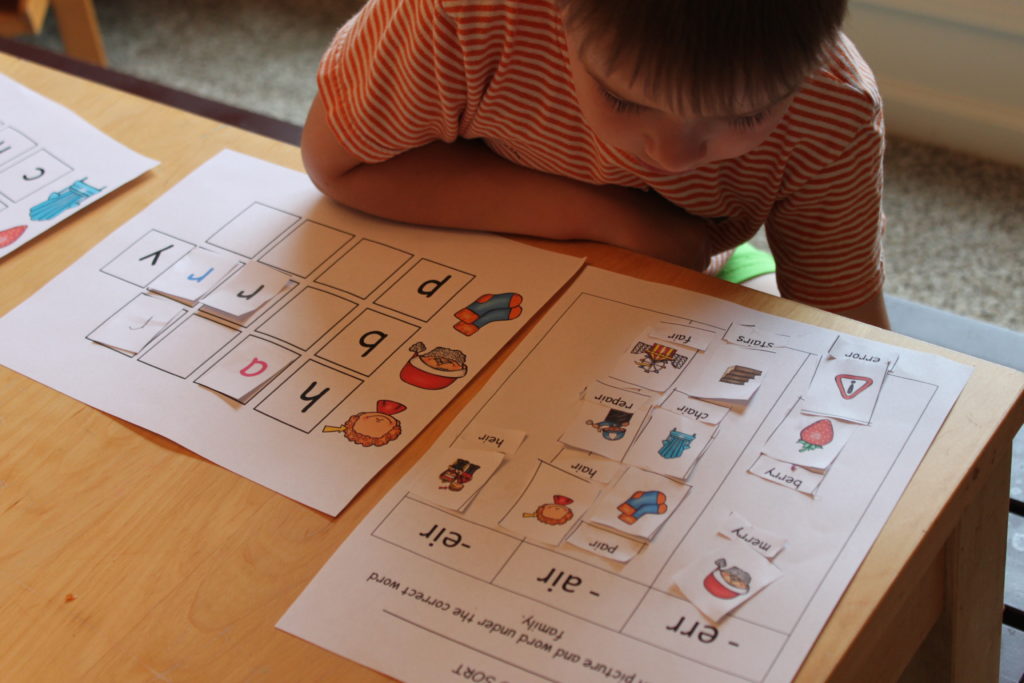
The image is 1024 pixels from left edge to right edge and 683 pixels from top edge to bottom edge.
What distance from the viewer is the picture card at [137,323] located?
63cm

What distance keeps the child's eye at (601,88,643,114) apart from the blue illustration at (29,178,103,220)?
44cm

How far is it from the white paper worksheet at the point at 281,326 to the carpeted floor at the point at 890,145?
0.93 metres

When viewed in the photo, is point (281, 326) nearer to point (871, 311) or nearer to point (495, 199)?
point (495, 199)

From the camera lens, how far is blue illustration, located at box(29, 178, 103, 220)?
73cm

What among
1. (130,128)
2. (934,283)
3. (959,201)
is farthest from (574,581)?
(959,201)

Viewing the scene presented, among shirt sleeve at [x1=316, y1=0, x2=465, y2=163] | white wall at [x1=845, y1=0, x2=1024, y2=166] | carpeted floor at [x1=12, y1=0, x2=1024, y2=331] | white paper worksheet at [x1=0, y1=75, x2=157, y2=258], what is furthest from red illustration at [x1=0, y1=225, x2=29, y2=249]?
white wall at [x1=845, y1=0, x2=1024, y2=166]

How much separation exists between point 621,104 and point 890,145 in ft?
4.08

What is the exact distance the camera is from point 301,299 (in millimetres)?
646

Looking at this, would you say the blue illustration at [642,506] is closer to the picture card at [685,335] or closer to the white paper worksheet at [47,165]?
the picture card at [685,335]

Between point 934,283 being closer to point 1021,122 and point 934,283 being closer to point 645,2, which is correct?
point 1021,122

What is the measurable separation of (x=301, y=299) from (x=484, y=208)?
14cm

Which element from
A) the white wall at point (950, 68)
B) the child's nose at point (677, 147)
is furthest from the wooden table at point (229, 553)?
the white wall at point (950, 68)

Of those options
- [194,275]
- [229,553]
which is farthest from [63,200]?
[229,553]

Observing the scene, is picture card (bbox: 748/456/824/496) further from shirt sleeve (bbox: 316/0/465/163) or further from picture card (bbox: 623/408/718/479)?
shirt sleeve (bbox: 316/0/465/163)
